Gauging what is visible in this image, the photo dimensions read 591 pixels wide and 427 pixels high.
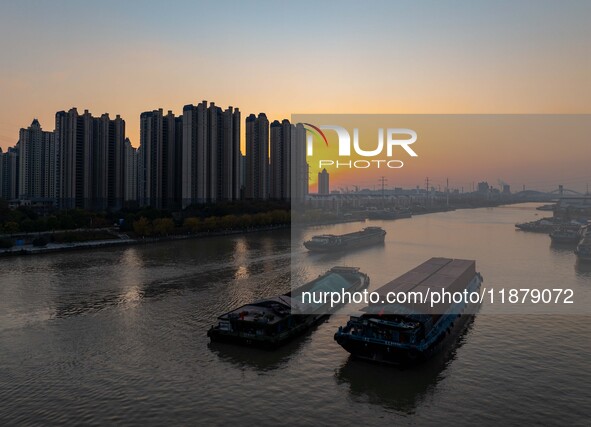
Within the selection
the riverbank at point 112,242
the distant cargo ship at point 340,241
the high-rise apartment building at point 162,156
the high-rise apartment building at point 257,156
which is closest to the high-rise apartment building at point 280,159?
the high-rise apartment building at point 257,156

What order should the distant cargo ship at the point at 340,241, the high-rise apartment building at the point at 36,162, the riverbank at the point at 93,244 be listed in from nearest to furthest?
the riverbank at the point at 93,244
the distant cargo ship at the point at 340,241
the high-rise apartment building at the point at 36,162

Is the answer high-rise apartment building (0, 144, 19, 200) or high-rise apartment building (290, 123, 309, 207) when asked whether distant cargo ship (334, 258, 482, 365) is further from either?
high-rise apartment building (0, 144, 19, 200)

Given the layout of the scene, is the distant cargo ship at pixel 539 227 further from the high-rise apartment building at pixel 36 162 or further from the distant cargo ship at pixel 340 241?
the high-rise apartment building at pixel 36 162

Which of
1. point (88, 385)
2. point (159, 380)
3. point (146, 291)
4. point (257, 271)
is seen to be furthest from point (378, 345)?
point (257, 271)

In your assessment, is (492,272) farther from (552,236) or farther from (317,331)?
(552,236)

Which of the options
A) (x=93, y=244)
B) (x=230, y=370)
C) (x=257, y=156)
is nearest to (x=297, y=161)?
(x=257, y=156)

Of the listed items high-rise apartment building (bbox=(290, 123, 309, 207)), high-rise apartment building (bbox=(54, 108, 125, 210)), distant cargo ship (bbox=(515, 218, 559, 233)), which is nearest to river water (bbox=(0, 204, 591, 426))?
distant cargo ship (bbox=(515, 218, 559, 233))

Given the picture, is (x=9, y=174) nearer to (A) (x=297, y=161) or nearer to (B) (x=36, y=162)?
(B) (x=36, y=162)
